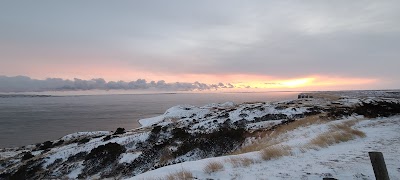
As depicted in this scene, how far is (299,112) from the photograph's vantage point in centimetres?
3812

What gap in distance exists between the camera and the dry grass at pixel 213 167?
957 centimetres

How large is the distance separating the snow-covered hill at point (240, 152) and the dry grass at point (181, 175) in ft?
0.13

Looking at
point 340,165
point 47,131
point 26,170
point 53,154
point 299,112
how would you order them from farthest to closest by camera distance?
point 47,131 < point 299,112 < point 53,154 < point 26,170 < point 340,165

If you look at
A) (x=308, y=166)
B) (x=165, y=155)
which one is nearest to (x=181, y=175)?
(x=308, y=166)

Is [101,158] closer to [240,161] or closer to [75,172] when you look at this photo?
[75,172]

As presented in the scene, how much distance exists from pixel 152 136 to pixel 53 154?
413 inches

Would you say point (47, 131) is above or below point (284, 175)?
below

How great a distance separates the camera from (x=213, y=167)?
385 inches

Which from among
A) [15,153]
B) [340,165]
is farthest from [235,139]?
[15,153]

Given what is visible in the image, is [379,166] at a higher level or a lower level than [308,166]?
higher

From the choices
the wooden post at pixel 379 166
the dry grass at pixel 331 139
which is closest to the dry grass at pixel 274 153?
the dry grass at pixel 331 139

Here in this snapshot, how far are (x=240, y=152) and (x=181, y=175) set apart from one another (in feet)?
27.2

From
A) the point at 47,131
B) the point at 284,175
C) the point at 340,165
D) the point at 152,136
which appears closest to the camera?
the point at 284,175

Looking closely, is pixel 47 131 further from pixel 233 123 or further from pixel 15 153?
pixel 233 123
